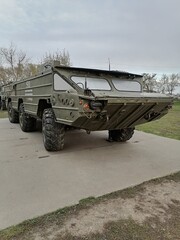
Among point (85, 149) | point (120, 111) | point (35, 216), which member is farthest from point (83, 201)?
point (85, 149)

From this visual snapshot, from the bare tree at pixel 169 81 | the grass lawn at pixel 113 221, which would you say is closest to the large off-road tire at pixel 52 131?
the grass lawn at pixel 113 221

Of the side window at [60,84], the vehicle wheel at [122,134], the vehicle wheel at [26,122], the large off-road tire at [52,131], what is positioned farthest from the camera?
the vehicle wheel at [26,122]

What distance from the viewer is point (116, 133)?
5.67 m

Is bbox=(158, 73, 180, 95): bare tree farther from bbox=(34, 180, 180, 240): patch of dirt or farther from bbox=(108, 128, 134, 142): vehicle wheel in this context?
bbox=(34, 180, 180, 240): patch of dirt

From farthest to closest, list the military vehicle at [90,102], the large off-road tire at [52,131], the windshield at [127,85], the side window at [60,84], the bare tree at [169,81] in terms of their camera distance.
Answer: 1. the bare tree at [169,81]
2. the windshield at [127,85]
3. the large off-road tire at [52,131]
4. the side window at [60,84]
5. the military vehicle at [90,102]

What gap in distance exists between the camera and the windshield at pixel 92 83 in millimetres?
4188

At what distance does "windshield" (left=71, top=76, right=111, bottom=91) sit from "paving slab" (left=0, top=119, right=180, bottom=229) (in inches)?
55.9

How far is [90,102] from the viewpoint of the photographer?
334 centimetres

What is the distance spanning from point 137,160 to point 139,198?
59.1 inches

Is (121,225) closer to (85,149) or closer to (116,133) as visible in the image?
(85,149)

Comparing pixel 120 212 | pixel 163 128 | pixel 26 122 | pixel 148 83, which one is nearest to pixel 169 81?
pixel 148 83

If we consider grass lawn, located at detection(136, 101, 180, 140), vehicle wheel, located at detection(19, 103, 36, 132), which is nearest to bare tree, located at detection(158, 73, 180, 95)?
grass lawn, located at detection(136, 101, 180, 140)

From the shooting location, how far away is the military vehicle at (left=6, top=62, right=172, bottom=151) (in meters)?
3.42

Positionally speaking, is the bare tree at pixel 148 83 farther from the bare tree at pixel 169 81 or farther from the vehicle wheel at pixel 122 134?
the bare tree at pixel 169 81
